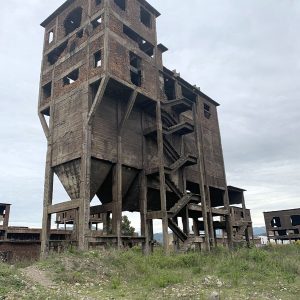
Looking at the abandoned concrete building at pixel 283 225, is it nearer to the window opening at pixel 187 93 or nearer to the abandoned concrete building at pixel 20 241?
the window opening at pixel 187 93

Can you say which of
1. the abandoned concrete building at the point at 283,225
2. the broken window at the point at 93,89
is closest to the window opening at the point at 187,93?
the broken window at the point at 93,89

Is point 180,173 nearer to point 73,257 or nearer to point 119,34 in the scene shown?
point 119,34

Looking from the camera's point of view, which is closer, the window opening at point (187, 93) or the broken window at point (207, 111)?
the window opening at point (187, 93)

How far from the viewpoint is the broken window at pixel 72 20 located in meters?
19.6

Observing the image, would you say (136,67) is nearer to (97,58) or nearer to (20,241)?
(97,58)

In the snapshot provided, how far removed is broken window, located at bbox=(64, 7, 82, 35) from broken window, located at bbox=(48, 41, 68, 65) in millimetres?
1010

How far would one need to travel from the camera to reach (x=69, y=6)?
776 inches

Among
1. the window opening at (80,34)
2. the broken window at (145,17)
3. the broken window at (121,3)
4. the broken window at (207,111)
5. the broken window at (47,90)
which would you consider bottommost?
the broken window at (47,90)

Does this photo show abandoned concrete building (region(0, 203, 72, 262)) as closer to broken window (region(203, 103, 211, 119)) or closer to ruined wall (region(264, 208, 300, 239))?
broken window (region(203, 103, 211, 119))

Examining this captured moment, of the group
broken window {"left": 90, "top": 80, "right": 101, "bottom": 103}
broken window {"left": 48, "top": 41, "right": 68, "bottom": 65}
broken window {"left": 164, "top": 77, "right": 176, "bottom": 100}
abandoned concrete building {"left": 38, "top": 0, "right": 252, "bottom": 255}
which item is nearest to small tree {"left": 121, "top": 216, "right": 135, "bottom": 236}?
abandoned concrete building {"left": 38, "top": 0, "right": 252, "bottom": 255}

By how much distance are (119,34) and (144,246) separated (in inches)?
461

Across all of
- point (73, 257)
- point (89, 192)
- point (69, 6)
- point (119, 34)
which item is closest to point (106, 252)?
point (73, 257)

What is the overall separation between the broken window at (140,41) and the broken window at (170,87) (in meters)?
2.16

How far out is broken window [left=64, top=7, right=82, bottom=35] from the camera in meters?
19.6
